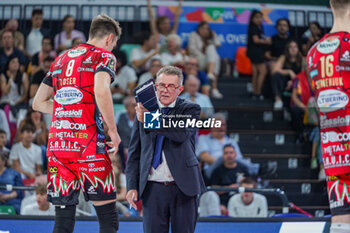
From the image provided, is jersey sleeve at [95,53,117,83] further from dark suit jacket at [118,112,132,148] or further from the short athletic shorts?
dark suit jacket at [118,112,132,148]

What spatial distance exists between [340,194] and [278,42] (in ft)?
19.9

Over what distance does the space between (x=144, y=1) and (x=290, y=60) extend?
2322mm

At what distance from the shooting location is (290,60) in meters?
8.88

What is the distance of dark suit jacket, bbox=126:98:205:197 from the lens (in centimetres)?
382

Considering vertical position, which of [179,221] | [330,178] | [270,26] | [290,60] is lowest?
[179,221]

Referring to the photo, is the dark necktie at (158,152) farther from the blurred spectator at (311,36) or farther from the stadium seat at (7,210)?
the blurred spectator at (311,36)

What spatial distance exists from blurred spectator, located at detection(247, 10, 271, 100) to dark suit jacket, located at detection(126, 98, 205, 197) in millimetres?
5256

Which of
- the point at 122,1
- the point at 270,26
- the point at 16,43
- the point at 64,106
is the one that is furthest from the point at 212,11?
the point at 64,106

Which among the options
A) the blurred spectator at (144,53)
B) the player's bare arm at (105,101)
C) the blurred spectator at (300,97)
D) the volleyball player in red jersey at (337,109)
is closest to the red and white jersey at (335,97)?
the volleyball player in red jersey at (337,109)

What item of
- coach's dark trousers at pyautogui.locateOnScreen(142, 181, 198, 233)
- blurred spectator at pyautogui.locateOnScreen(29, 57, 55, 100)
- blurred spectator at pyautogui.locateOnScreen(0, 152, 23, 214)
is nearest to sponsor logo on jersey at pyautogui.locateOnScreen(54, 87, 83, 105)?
coach's dark trousers at pyautogui.locateOnScreen(142, 181, 198, 233)

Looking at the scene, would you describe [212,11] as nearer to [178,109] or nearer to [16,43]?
[16,43]

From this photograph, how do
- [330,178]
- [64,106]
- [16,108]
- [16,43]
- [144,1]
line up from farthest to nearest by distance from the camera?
[144,1] < [16,43] < [16,108] < [64,106] < [330,178]

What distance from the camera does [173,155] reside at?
387cm

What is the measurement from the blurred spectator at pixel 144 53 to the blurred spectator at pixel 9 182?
2.52m
